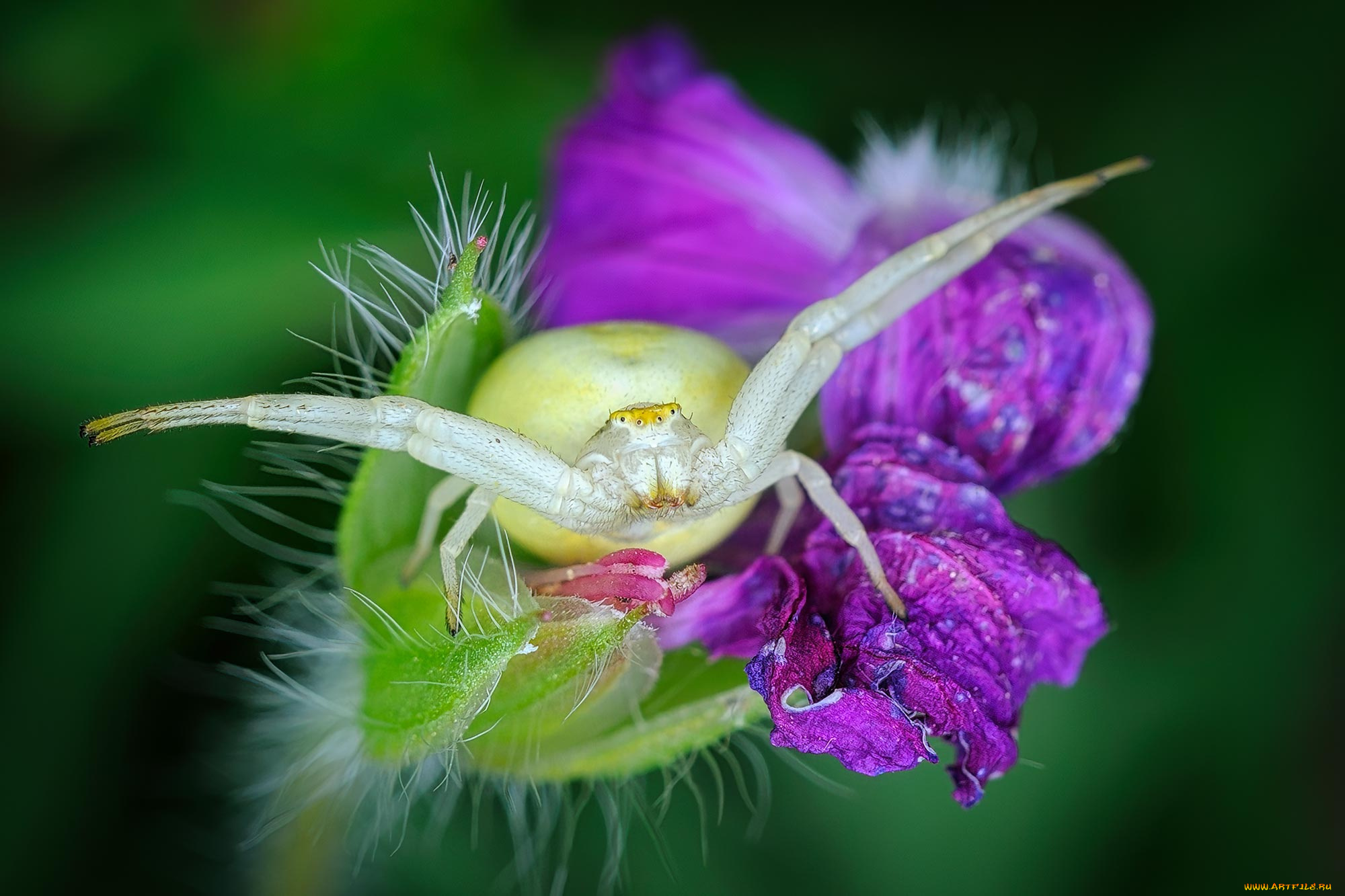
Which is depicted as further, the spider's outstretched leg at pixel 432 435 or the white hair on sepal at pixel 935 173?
the white hair on sepal at pixel 935 173

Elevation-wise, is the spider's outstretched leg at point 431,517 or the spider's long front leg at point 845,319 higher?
the spider's long front leg at point 845,319

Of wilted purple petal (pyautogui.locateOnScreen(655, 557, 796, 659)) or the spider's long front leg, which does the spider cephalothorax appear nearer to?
the spider's long front leg

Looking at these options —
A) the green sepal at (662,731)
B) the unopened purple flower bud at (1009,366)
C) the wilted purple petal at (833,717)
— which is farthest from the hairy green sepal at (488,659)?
the unopened purple flower bud at (1009,366)

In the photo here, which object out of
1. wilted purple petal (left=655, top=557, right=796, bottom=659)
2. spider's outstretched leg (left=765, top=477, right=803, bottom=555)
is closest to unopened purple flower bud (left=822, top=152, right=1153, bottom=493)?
spider's outstretched leg (left=765, top=477, right=803, bottom=555)

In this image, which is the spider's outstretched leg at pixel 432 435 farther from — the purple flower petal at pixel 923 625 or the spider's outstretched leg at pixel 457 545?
the purple flower petal at pixel 923 625

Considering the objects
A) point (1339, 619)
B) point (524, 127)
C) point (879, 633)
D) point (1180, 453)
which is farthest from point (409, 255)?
point (1339, 619)

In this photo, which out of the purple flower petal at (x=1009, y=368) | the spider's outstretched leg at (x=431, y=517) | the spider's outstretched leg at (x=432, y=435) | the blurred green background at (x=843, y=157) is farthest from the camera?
the blurred green background at (x=843, y=157)

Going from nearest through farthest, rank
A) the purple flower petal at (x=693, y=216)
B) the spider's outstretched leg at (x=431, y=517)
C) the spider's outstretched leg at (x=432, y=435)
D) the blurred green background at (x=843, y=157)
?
the spider's outstretched leg at (x=432, y=435), the spider's outstretched leg at (x=431, y=517), the purple flower petal at (x=693, y=216), the blurred green background at (x=843, y=157)

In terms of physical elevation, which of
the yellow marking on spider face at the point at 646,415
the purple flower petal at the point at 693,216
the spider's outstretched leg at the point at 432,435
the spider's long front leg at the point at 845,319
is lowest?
the spider's outstretched leg at the point at 432,435
